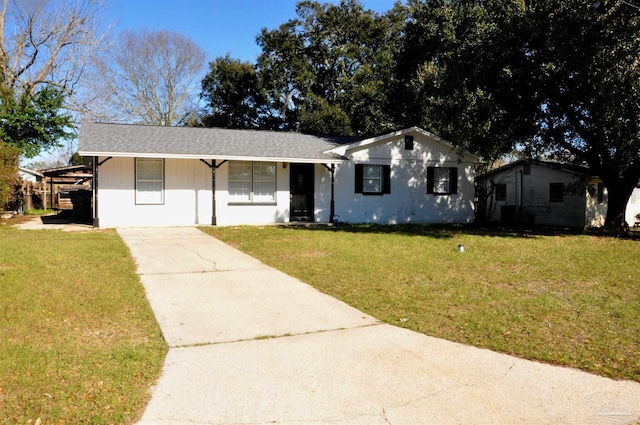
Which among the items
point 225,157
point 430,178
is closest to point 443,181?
point 430,178

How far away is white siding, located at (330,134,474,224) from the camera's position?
706 inches

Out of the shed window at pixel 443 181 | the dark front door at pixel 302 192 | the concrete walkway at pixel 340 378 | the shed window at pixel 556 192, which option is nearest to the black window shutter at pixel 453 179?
the shed window at pixel 443 181

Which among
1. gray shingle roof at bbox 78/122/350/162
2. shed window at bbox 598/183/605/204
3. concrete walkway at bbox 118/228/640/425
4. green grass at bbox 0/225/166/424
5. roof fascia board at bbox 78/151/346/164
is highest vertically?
gray shingle roof at bbox 78/122/350/162

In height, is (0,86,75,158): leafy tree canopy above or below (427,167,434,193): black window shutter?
above

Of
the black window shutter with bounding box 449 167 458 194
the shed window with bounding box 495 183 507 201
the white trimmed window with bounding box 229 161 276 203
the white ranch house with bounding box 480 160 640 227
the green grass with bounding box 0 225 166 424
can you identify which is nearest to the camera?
the green grass with bounding box 0 225 166 424

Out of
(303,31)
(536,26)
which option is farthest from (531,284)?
(303,31)

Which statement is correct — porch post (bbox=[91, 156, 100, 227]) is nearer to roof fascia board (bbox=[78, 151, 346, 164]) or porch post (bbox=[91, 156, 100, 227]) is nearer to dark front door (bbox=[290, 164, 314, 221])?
roof fascia board (bbox=[78, 151, 346, 164])

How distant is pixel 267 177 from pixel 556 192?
13945 millimetres

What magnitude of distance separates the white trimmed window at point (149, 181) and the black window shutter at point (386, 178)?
8322 millimetres

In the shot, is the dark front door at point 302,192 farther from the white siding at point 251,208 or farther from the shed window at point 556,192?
the shed window at point 556,192

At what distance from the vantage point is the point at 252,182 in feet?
55.7

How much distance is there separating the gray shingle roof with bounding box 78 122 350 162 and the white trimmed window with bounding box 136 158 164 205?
2.01ft

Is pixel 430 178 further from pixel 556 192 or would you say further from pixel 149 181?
pixel 149 181

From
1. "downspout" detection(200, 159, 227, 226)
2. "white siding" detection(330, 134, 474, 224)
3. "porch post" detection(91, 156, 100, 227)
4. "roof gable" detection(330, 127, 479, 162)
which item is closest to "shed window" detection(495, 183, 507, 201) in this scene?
"white siding" detection(330, 134, 474, 224)
